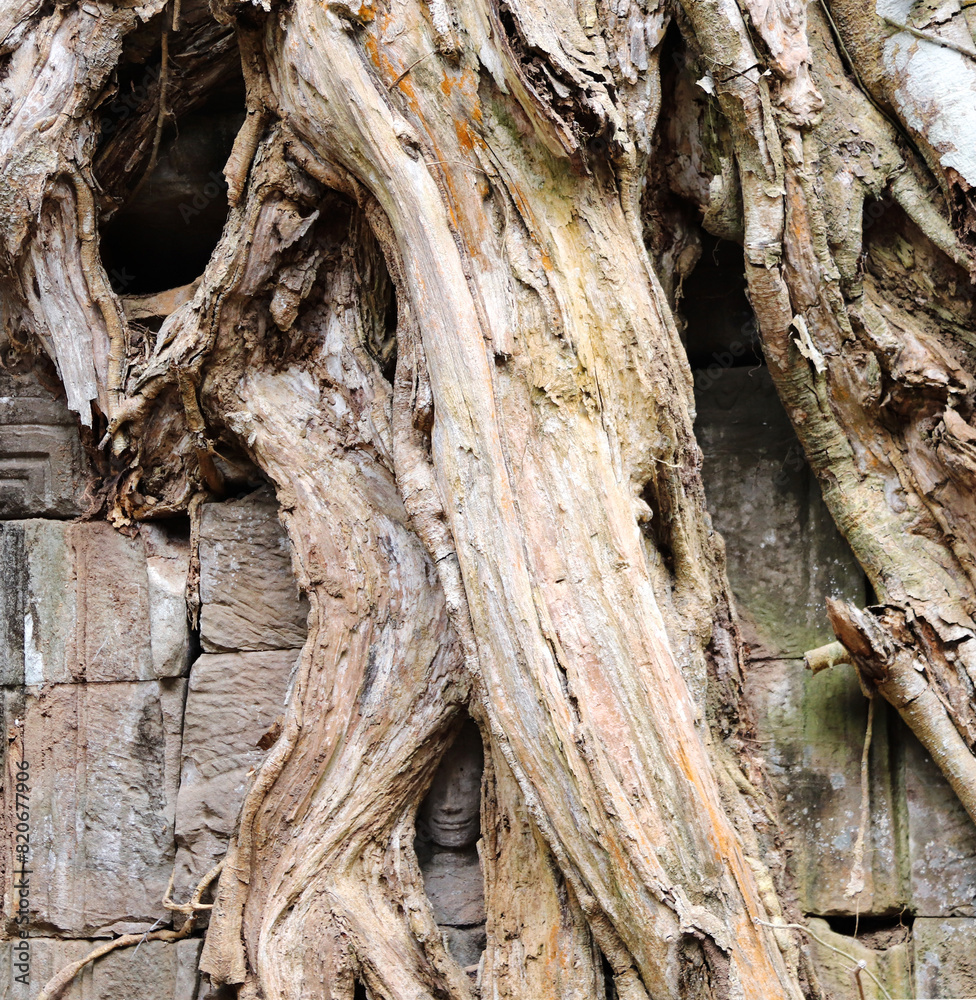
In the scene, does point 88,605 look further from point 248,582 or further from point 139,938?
point 139,938

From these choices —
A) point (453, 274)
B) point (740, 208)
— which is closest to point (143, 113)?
point (453, 274)

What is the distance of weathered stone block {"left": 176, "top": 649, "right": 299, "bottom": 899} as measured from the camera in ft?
8.32

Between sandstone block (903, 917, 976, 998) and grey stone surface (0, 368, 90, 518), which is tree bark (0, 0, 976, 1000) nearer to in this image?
grey stone surface (0, 368, 90, 518)

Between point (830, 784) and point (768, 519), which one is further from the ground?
point (768, 519)

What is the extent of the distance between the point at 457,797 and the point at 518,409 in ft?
3.10

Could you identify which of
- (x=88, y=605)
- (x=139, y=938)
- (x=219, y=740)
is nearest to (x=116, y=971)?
(x=139, y=938)

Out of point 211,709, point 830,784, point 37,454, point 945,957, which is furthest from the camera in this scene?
point 37,454

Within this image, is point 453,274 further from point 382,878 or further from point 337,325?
point 382,878

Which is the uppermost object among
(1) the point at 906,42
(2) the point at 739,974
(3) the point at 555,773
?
(1) the point at 906,42

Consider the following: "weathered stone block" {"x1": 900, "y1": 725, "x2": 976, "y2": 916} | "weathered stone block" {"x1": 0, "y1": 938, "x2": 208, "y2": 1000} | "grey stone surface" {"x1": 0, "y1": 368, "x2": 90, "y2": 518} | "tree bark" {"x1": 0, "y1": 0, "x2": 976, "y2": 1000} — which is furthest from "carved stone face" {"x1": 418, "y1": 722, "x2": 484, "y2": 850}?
"grey stone surface" {"x1": 0, "y1": 368, "x2": 90, "y2": 518}

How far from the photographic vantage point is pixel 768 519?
8.84 feet

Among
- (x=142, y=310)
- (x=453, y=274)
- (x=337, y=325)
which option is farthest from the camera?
(x=142, y=310)

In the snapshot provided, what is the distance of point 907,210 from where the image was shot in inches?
99.0

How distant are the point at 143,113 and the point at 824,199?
1.96m
